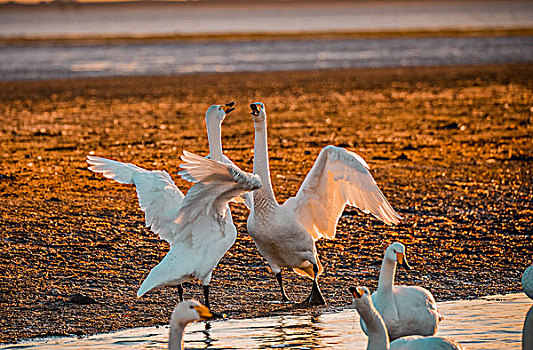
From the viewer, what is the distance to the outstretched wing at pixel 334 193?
7844 mm

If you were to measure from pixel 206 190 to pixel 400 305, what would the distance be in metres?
1.67

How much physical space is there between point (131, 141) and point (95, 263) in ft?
25.5

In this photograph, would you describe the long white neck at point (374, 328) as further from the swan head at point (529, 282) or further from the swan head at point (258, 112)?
the swan head at point (258, 112)

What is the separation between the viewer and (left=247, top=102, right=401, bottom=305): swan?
25.8ft

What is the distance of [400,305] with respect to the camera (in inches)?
258

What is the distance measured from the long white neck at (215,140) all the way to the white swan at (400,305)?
233 centimetres

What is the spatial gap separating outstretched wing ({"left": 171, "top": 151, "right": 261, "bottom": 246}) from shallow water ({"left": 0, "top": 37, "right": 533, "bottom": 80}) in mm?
25596

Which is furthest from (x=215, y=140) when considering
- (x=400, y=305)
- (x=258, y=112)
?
(x=400, y=305)

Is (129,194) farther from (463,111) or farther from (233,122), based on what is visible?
(463,111)

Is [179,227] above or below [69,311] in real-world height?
above

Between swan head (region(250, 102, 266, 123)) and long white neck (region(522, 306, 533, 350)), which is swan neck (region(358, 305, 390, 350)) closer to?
long white neck (region(522, 306, 533, 350))

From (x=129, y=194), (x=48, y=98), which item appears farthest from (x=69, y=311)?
(x=48, y=98)

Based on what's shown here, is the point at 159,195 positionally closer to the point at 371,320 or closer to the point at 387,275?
the point at 387,275

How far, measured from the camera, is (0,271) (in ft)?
27.3
